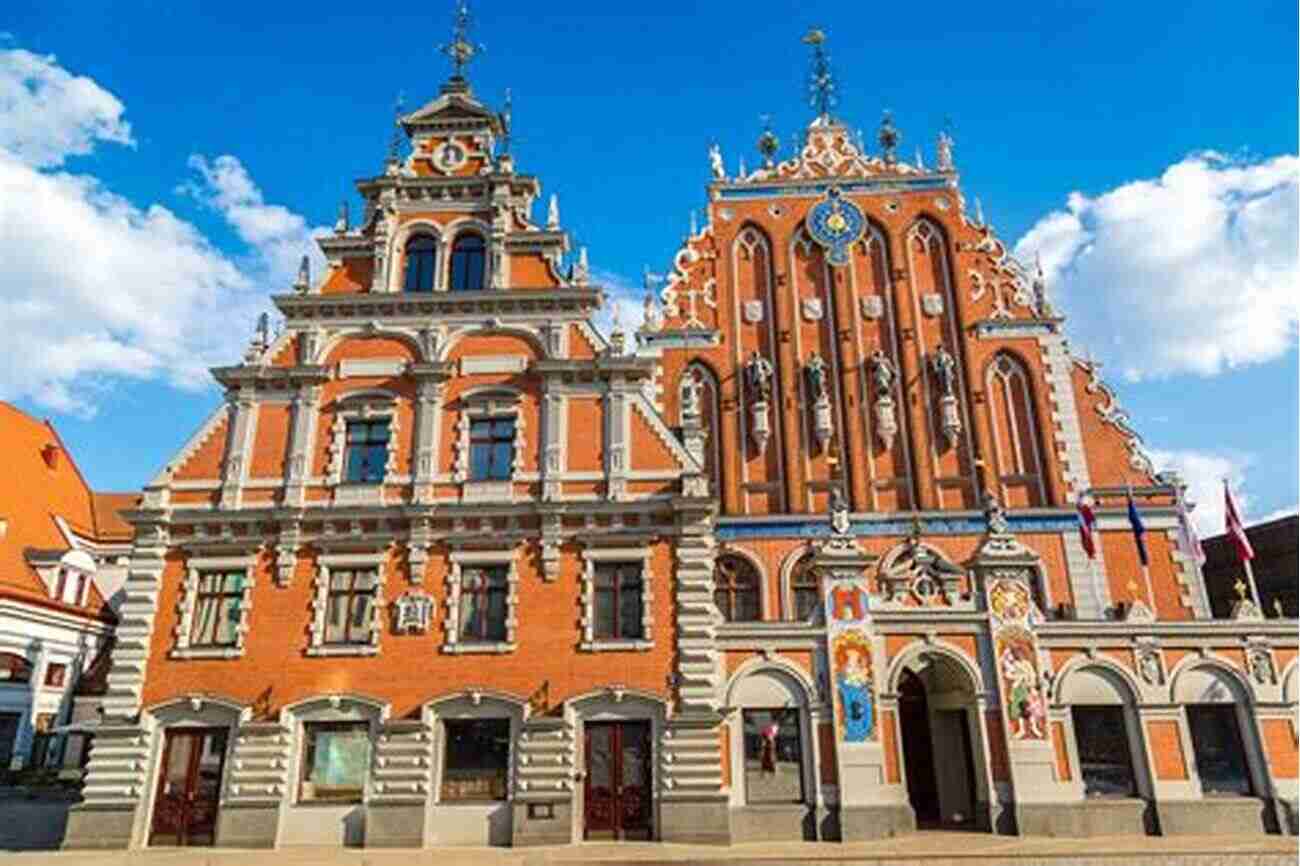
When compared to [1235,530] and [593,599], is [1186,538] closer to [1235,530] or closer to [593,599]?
[1235,530]

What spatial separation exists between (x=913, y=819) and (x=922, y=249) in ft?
62.8

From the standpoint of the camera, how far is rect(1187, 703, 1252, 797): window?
17656mm

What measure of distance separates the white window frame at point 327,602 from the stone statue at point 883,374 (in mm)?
16063

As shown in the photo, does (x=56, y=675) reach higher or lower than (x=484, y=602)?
lower

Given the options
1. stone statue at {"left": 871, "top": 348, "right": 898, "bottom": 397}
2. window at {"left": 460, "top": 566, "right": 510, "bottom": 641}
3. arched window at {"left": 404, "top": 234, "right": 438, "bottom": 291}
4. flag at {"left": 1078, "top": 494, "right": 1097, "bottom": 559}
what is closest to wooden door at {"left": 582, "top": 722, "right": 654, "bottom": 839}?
window at {"left": 460, "top": 566, "right": 510, "bottom": 641}

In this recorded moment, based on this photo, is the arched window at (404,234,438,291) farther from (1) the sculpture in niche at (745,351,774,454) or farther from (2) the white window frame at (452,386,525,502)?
(1) the sculpture in niche at (745,351,774,454)

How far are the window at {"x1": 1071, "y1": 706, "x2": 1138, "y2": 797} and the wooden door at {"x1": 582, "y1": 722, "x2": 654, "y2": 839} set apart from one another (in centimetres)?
909

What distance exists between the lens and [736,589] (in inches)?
1003

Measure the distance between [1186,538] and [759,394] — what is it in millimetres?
13241

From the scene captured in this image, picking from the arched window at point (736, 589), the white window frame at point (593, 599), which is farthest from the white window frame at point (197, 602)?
the arched window at point (736, 589)

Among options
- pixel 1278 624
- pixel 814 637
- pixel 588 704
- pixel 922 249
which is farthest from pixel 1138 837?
pixel 922 249

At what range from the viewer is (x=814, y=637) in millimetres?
18359

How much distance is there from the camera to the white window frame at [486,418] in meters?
20.0

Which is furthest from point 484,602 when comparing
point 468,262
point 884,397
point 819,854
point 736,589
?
point 884,397
